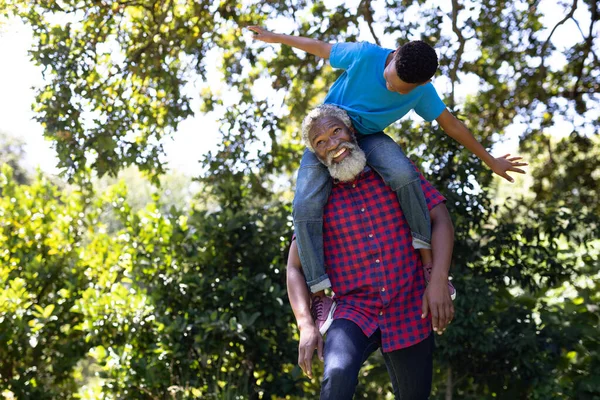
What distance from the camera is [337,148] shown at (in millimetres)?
3223

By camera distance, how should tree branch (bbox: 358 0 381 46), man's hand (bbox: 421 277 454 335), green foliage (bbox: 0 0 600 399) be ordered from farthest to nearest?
1. tree branch (bbox: 358 0 381 46)
2. green foliage (bbox: 0 0 600 399)
3. man's hand (bbox: 421 277 454 335)

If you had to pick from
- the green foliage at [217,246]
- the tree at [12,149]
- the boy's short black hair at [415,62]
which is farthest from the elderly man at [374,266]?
the tree at [12,149]

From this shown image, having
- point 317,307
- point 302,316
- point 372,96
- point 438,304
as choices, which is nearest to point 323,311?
point 317,307

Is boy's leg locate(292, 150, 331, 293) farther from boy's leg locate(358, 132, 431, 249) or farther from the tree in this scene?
the tree

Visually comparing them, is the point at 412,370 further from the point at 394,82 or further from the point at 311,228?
the point at 394,82

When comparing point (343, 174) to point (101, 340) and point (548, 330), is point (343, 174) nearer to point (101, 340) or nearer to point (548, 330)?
point (548, 330)

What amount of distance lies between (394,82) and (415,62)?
0.49ft

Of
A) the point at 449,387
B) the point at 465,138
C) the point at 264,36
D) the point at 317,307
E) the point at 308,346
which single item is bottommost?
the point at 308,346

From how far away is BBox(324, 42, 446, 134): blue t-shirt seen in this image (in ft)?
10.9

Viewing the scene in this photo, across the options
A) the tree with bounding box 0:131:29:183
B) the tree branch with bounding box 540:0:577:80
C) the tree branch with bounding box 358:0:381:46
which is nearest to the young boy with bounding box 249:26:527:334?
the tree branch with bounding box 358:0:381:46

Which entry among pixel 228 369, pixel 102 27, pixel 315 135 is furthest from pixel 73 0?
pixel 315 135

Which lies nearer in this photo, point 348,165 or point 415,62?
point 415,62

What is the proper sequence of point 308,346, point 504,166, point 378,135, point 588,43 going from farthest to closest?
point 588,43, point 504,166, point 378,135, point 308,346

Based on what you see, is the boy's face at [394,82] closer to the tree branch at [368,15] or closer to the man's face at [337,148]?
the man's face at [337,148]
